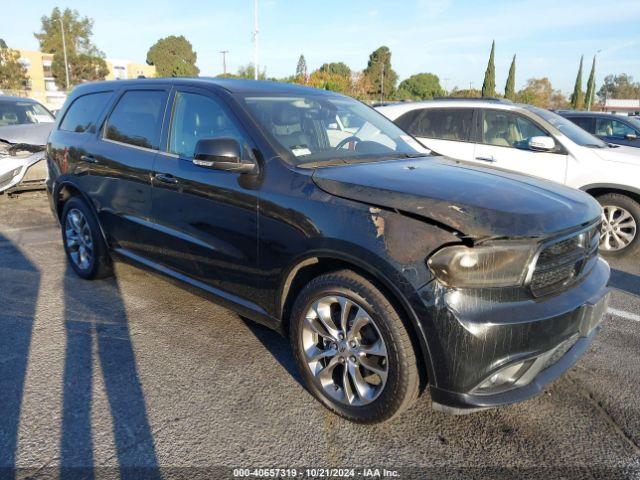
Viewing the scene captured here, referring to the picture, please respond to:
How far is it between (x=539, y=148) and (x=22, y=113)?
898 centimetres

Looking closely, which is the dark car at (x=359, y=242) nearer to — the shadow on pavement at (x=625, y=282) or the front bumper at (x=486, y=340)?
the front bumper at (x=486, y=340)

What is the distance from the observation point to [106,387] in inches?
117

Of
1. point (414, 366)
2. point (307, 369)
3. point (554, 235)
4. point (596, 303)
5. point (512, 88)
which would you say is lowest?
point (307, 369)

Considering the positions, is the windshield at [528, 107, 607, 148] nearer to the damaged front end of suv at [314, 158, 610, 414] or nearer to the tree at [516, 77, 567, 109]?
the damaged front end of suv at [314, 158, 610, 414]

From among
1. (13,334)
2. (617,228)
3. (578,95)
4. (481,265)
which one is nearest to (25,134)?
(13,334)

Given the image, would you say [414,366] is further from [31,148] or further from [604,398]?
[31,148]

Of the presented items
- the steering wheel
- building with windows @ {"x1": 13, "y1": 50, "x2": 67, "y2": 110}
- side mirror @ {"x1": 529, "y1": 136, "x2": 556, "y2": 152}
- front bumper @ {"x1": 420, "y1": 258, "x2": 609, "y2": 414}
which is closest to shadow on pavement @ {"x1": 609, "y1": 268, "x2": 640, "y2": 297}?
side mirror @ {"x1": 529, "y1": 136, "x2": 556, "y2": 152}

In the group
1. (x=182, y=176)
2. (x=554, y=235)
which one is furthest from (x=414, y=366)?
(x=182, y=176)

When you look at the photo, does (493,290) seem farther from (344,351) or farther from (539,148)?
(539,148)

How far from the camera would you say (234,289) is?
128 inches

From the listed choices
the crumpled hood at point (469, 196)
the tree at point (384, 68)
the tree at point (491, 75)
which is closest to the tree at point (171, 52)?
the tree at point (384, 68)

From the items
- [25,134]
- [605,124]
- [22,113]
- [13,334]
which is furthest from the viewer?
[605,124]

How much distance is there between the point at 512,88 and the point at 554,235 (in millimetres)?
60172

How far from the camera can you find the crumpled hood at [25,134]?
8.10 meters
